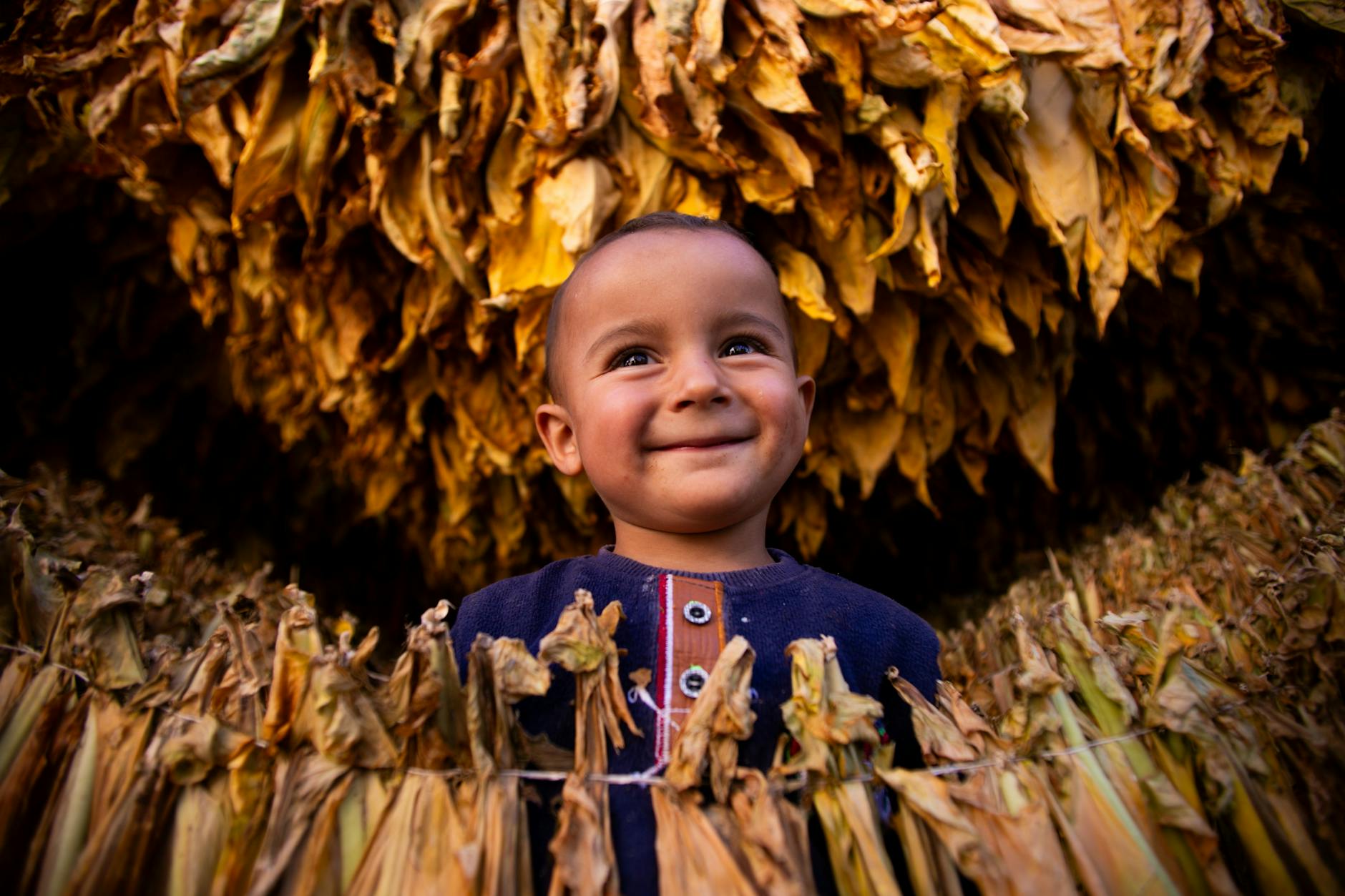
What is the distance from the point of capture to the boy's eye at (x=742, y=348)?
0.78 metres

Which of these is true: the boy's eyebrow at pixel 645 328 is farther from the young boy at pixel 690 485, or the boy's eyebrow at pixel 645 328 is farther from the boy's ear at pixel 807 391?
the boy's ear at pixel 807 391

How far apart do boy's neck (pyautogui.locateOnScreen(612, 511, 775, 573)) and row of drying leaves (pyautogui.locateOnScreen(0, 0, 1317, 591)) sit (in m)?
0.39

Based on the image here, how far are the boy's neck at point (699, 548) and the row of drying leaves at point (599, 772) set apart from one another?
0.21 metres

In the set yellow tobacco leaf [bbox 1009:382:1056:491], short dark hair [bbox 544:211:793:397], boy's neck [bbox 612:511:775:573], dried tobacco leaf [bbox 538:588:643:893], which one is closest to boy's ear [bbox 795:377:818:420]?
short dark hair [bbox 544:211:793:397]

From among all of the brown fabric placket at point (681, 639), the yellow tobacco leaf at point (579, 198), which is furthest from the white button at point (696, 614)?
the yellow tobacco leaf at point (579, 198)

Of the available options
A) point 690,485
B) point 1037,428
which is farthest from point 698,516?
point 1037,428

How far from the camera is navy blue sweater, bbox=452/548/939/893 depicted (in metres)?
0.65

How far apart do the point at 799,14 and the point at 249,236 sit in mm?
835

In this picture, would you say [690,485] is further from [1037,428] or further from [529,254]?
[1037,428]

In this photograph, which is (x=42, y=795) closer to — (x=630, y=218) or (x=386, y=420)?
(x=630, y=218)

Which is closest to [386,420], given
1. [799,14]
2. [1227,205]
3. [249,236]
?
[249,236]

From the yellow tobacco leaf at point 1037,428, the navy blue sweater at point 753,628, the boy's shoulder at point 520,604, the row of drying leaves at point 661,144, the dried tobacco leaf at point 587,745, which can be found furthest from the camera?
the yellow tobacco leaf at point 1037,428

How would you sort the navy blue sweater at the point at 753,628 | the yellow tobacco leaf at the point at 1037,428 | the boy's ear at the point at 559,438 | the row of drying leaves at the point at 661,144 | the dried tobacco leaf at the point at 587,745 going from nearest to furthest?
the dried tobacco leaf at the point at 587,745
the navy blue sweater at the point at 753,628
the boy's ear at the point at 559,438
the row of drying leaves at the point at 661,144
the yellow tobacco leaf at the point at 1037,428

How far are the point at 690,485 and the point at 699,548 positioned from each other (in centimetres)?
8
